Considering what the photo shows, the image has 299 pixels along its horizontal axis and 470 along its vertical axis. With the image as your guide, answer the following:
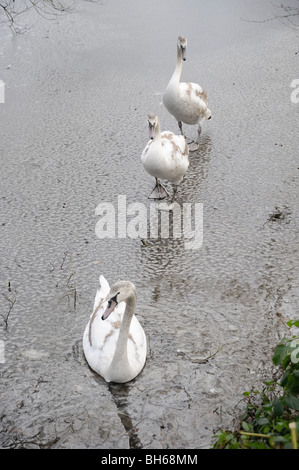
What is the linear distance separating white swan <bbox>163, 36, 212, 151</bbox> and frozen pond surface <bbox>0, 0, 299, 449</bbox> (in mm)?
325

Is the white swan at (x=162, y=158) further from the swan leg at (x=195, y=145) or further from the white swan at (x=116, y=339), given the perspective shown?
the white swan at (x=116, y=339)

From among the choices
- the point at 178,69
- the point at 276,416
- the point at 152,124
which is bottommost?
→ the point at 276,416

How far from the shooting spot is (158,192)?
18.9 feet

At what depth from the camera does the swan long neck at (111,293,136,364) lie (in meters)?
3.55

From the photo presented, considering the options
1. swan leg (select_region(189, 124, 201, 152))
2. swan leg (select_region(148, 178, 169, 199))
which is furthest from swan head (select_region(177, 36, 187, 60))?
swan leg (select_region(148, 178, 169, 199))

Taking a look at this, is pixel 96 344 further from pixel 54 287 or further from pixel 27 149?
pixel 27 149

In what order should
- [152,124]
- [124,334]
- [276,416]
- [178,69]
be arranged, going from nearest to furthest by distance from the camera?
[276,416]
[124,334]
[152,124]
[178,69]

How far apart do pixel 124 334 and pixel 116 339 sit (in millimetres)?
183

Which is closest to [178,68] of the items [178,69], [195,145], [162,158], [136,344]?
[178,69]

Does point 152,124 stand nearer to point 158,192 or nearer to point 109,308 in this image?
point 158,192

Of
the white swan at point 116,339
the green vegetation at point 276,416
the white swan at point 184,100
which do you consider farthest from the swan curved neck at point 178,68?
the green vegetation at point 276,416

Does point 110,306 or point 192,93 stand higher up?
point 192,93

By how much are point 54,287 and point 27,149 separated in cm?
Answer: 249

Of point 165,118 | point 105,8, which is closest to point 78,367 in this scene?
point 165,118
